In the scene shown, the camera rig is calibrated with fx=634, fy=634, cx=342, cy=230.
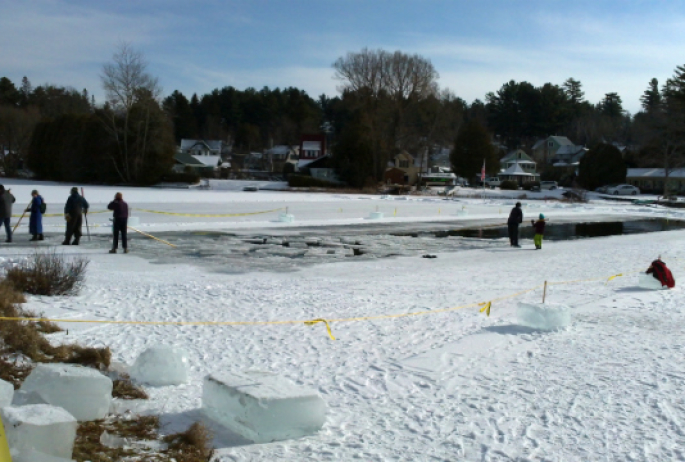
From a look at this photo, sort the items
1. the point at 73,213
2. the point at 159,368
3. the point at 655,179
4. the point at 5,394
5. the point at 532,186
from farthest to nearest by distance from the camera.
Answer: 1. the point at 655,179
2. the point at 532,186
3. the point at 73,213
4. the point at 159,368
5. the point at 5,394

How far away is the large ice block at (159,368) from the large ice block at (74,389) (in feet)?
3.64

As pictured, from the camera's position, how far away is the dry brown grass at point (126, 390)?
6.62 metres

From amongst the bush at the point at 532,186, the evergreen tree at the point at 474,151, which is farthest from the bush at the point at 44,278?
the bush at the point at 532,186

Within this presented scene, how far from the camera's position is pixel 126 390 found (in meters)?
6.77

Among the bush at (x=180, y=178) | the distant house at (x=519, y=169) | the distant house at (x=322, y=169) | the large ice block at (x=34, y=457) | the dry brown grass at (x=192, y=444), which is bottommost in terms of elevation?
the dry brown grass at (x=192, y=444)

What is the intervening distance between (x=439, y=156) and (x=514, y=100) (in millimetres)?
20587

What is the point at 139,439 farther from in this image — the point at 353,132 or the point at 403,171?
the point at 403,171

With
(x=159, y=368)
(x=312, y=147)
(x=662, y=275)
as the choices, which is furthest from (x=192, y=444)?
(x=312, y=147)

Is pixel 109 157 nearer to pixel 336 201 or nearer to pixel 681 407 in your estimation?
pixel 336 201

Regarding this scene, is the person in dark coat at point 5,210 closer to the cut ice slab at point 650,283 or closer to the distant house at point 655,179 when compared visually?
the cut ice slab at point 650,283

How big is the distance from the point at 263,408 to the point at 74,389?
174 centimetres

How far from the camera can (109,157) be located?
2916 inches

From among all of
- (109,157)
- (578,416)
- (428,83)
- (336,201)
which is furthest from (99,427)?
(428,83)

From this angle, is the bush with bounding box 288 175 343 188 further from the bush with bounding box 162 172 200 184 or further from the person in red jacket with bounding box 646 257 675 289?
the person in red jacket with bounding box 646 257 675 289
